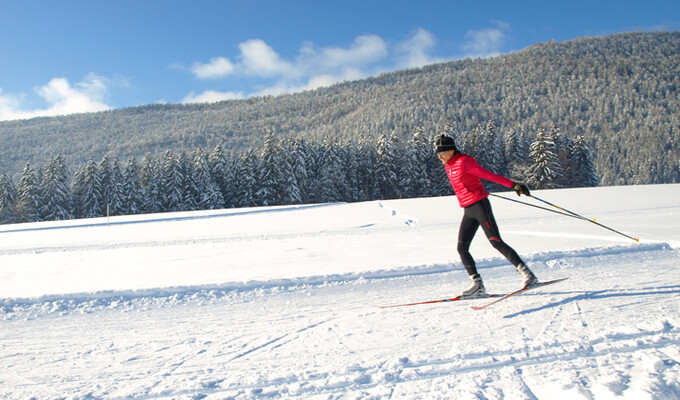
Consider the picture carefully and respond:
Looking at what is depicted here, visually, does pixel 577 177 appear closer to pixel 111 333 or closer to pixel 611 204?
pixel 611 204

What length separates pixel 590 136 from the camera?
5276 inches

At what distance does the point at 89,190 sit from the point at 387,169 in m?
34.9

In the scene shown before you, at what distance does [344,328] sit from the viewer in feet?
12.5

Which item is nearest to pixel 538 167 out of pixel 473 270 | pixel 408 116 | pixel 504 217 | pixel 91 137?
pixel 504 217

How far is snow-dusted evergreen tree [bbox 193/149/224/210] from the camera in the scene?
4150 centimetres

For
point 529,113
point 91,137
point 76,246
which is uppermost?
point 91,137

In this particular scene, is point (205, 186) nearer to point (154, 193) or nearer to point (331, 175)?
point (154, 193)

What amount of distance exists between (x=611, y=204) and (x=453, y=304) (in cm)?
1855

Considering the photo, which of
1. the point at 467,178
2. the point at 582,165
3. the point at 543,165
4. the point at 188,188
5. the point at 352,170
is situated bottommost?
the point at 582,165

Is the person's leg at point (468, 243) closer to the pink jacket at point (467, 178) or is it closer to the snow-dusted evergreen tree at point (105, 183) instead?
the pink jacket at point (467, 178)

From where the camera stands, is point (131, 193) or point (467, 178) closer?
point (467, 178)

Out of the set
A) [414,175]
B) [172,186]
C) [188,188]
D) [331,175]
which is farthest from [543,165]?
[172,186]

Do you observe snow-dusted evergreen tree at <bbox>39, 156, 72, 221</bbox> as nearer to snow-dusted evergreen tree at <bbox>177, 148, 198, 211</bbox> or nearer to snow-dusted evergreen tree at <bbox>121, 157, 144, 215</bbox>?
snow-dusted evergreen tree at <bbox>121, 157, 144, 215</bbox>

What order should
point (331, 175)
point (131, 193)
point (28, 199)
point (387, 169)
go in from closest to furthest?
1. point (28, 199)
2. point (131, 193)
3. point (387, 169)
4. point (331, 175)
